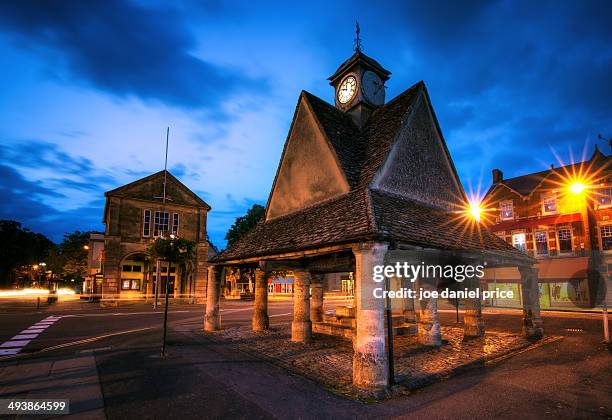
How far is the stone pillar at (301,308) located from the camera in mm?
12258

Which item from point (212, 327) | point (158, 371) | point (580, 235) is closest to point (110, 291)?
point (212, 327)

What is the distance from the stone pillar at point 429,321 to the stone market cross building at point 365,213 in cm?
4

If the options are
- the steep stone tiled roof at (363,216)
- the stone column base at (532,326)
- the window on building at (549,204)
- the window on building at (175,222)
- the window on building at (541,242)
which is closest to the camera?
the steep stone tiled roof at (363,216)

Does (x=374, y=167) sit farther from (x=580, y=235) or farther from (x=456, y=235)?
(x=580, y=235)

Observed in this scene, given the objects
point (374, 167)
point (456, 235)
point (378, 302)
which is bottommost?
point (378, 302)

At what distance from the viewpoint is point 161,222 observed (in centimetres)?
3234

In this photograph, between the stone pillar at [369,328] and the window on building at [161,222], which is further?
the window on building at [161,222]

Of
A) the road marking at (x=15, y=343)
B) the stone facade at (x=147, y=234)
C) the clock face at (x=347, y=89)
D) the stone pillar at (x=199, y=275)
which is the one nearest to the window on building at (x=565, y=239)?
the clock face at (x=347, y=89)

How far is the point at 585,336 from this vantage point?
43.4 ft

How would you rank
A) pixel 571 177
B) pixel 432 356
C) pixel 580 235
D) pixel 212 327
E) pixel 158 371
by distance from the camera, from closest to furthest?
1. pixel 158 371
2. pixel 432 356
3. pixel 212 327
4. pixel 580 235
5. pixel 571 177

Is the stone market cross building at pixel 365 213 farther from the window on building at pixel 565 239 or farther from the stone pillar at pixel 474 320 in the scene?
the window on building at pixel 565 239

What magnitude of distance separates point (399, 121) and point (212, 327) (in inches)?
476

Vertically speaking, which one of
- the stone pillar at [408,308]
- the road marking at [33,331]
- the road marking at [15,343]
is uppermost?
the stone pillar at [408,308]

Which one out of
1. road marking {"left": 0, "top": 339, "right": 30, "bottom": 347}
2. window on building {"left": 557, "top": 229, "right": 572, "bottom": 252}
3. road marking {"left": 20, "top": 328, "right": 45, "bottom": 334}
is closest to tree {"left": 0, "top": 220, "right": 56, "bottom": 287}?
road marking {"left": 20, "top": 328, "right": 45, "bottom": 334}
